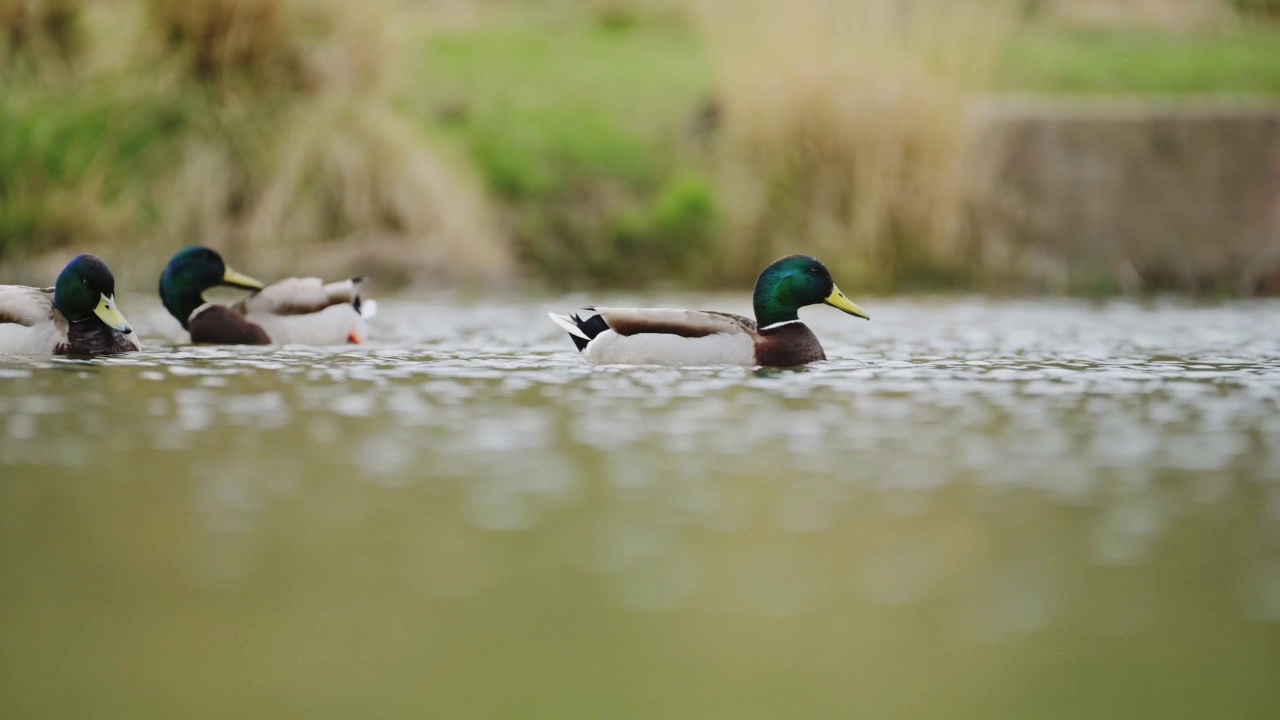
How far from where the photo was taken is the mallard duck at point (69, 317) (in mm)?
8023

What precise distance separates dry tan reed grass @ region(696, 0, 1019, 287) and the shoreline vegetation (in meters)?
0.02

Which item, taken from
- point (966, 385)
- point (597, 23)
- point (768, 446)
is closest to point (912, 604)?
point (768, 446)

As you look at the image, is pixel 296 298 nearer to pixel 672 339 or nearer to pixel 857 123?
pixel 672 339

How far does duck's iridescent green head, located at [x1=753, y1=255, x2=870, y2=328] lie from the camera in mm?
8117

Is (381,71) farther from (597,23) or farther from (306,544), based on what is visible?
(306,544)

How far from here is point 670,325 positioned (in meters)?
7.71

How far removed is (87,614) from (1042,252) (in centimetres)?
1097

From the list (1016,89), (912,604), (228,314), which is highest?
(1016,89)

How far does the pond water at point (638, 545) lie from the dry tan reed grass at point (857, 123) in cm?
570

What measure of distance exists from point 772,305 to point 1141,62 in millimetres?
9635

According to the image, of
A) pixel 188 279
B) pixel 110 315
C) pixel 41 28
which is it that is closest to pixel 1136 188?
pixel 188 279

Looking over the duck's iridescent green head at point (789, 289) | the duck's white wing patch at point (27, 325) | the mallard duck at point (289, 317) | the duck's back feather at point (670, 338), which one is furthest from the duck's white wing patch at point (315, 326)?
the duck's iridescent green head at point (789, 289)

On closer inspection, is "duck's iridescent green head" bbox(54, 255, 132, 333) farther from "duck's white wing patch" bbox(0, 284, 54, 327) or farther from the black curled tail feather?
the black curled tail feather

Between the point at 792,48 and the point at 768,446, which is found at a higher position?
the point at 792,48
